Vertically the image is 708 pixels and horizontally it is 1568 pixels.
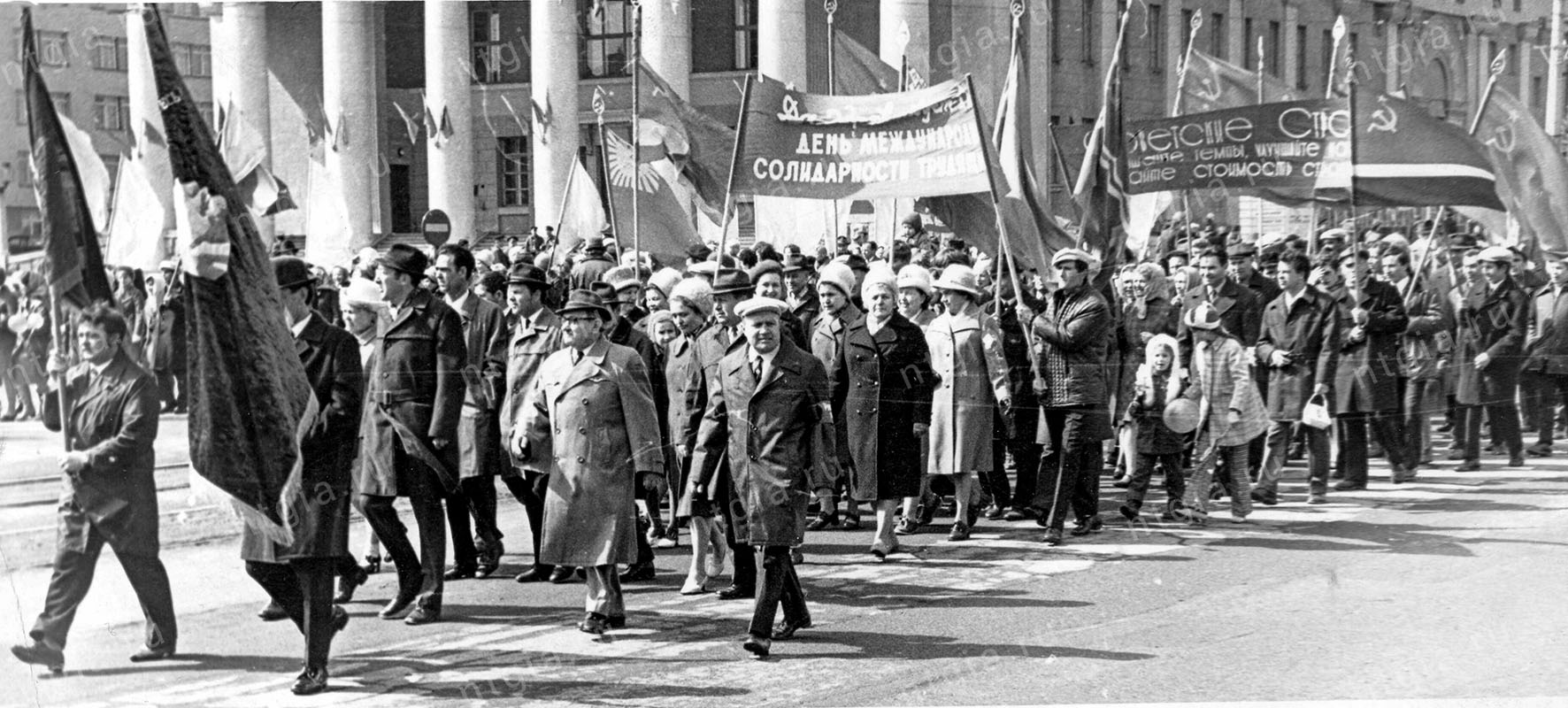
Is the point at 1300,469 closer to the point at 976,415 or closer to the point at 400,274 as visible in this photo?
the point at 976,415

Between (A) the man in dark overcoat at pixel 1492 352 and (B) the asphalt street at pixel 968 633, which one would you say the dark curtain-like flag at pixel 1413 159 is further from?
(A) the man in dark overcoat at pixel 1492 352

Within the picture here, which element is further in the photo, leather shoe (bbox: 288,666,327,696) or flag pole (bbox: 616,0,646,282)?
flag pole (bbox: 616,0,646,282)

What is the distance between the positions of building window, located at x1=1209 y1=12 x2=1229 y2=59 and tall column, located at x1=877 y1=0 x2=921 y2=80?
1.47 metres

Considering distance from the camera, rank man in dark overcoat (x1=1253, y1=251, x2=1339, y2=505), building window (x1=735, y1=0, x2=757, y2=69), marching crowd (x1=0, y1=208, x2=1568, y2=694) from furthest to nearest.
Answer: building window (x1=735, y1=0, x2=757, y2=69)
man in dark overcoat (x1=1253, y1=251, x2=1339, y2=505)
marching crowd (x1=0, y1=208, x2=1568, y2=694)

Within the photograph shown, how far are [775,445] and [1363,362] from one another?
546cm

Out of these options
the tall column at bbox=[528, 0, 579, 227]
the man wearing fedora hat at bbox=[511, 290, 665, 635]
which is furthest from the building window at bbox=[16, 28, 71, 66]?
the man wearing fedora hat at bbox=[511, 290, 665, 635]

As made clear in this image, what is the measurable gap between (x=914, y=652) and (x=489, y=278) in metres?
4.76

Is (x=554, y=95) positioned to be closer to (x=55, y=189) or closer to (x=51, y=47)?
(x=51, y=47)

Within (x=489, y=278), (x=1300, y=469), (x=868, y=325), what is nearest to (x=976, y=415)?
(x=868, y=325)

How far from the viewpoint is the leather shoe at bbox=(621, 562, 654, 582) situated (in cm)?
960

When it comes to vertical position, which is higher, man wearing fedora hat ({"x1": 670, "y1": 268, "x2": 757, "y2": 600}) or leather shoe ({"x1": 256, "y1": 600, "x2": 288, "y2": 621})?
man wearing fedora hat ({"x1": 670, "y1": 268, "x2": 757, "y2": 600})

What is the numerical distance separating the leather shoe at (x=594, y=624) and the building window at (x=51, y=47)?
400 centimetres

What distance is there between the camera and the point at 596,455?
7.96 m

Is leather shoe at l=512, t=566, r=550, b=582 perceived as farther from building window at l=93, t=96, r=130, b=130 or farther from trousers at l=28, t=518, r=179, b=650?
building window at l=93, t=96, r=130, b=130
